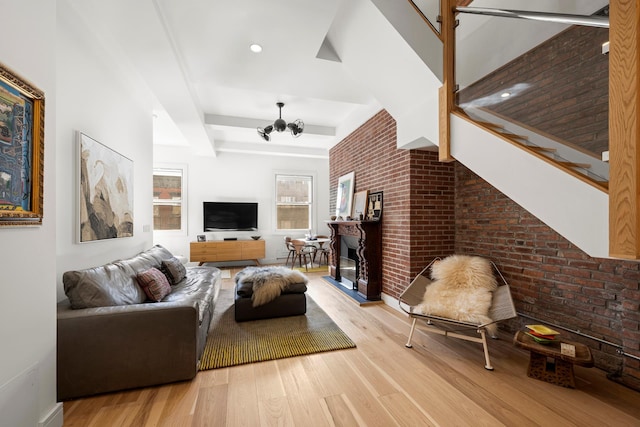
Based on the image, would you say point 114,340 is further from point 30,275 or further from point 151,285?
point 151,285

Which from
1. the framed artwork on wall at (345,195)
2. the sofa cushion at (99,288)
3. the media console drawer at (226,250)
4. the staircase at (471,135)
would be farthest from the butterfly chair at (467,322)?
the media console drawer at (226,250)

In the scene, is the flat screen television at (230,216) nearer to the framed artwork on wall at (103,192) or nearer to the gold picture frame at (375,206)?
the framed artwork on wall at (103,192)

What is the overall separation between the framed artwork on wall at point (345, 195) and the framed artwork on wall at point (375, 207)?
1.97 ft

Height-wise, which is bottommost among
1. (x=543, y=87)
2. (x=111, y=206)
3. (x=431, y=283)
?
(x=431, y=283)

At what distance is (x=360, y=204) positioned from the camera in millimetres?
4438

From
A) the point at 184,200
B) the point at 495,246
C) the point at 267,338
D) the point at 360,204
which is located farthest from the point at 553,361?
the point at 184,200

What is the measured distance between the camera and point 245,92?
3.82 meters

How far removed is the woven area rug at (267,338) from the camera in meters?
2.28

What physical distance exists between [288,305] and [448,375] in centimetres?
178

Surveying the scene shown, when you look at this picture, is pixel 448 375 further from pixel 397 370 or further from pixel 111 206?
pixel 111 206

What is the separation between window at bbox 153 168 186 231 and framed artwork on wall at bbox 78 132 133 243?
Result: 10.1 ft

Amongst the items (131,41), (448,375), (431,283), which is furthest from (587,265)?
(131,41)

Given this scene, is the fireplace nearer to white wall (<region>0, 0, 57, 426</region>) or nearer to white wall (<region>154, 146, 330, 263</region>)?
white wall (<region>154, 146, 330, 263</region>)

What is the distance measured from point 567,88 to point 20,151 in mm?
2949
